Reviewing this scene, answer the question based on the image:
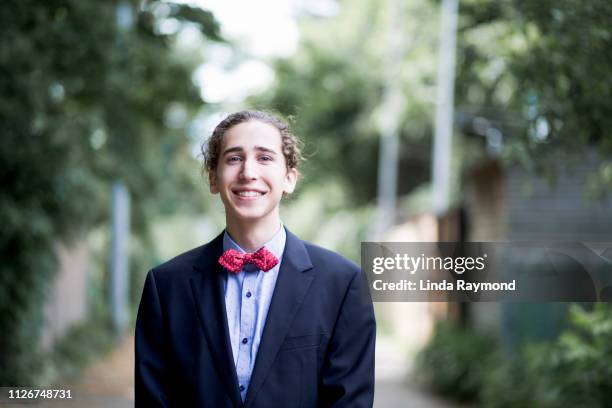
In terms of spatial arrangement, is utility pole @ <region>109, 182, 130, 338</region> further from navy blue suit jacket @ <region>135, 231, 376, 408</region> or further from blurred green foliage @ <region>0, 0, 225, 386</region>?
navy blue suit jacket @ <region>135, 231, 376, 408</region>

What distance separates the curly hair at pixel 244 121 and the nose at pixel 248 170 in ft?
0.42

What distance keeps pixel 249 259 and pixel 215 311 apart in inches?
7.3

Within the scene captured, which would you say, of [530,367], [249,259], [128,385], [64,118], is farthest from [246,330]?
[128,385]

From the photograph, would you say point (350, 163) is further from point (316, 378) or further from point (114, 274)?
point (316, 378)

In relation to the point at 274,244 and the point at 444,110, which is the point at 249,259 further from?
the point at 444,110

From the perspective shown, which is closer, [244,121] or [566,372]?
[244,121]

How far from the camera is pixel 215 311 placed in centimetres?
259

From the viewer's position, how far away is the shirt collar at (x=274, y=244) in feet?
8.82

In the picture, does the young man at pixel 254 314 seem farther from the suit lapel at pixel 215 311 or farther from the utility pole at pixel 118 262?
the utility pole at pixel 118 262

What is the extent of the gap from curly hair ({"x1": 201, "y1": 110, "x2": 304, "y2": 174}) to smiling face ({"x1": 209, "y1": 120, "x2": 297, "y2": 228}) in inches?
1.0

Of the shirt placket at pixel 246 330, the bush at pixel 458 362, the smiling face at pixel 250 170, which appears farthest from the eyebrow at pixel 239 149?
the bush at pixel 458 362

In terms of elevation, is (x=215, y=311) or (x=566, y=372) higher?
(x=566, y=372)

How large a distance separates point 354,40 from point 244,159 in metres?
29.9

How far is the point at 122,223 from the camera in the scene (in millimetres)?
16656
